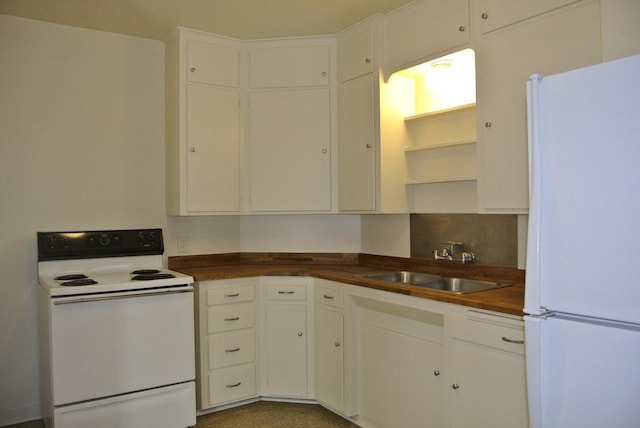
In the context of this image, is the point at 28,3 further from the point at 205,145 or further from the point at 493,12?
the point at 493,12

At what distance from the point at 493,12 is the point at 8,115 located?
290cm

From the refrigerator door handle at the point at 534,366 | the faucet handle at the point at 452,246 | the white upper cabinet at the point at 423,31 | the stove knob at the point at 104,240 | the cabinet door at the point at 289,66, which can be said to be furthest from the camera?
the cabinet door at the point at 289,66

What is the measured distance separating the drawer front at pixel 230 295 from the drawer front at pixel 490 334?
1.46 meters

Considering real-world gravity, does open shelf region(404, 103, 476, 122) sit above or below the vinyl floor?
above

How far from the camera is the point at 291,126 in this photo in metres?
3.44

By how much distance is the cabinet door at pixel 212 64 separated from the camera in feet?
10.6

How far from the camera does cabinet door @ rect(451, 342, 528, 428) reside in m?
1.86

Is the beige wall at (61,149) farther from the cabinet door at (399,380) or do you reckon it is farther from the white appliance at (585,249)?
the white appliance at (585,249)

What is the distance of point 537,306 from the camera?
4.99 feet

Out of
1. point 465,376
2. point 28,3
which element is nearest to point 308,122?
point 28,3

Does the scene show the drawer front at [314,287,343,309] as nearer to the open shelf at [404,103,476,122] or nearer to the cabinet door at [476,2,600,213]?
the cabinet door at [476,2,600,213]

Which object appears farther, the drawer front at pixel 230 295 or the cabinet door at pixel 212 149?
the cabinet door at pixel 212 149

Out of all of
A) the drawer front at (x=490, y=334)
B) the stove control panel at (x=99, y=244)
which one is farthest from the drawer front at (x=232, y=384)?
the drawer front at (x=490, y=334)

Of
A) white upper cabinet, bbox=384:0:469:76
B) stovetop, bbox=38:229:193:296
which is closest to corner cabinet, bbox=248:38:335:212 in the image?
white upper cabinet, bbox=384:0:469:76
